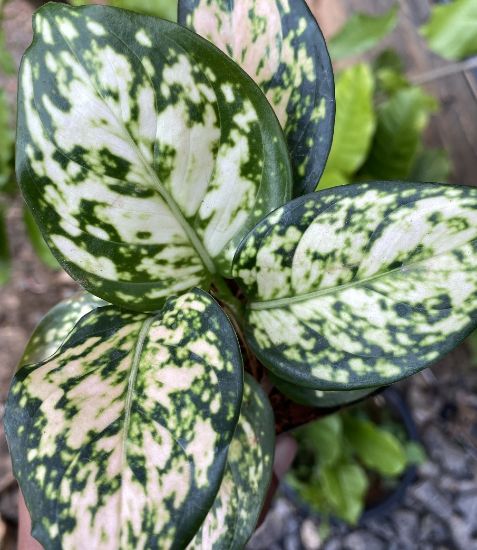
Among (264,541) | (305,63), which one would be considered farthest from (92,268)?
(264,541)

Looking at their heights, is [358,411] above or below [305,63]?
below

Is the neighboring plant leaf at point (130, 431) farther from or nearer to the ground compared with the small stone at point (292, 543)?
farther from the ground

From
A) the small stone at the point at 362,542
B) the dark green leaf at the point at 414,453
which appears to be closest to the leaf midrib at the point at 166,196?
the dark green leaf at the point at 414,453

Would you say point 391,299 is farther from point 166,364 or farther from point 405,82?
point 405,82

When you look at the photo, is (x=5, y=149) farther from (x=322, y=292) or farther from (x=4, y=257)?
(x=322, y=292)

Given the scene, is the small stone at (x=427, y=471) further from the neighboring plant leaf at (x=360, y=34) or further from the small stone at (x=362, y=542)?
the neighboring plant leaf at (x=360, y=34)

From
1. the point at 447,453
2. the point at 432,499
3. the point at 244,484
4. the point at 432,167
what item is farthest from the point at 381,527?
the point at 244,484

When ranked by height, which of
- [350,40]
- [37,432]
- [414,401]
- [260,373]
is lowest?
[414,401]
